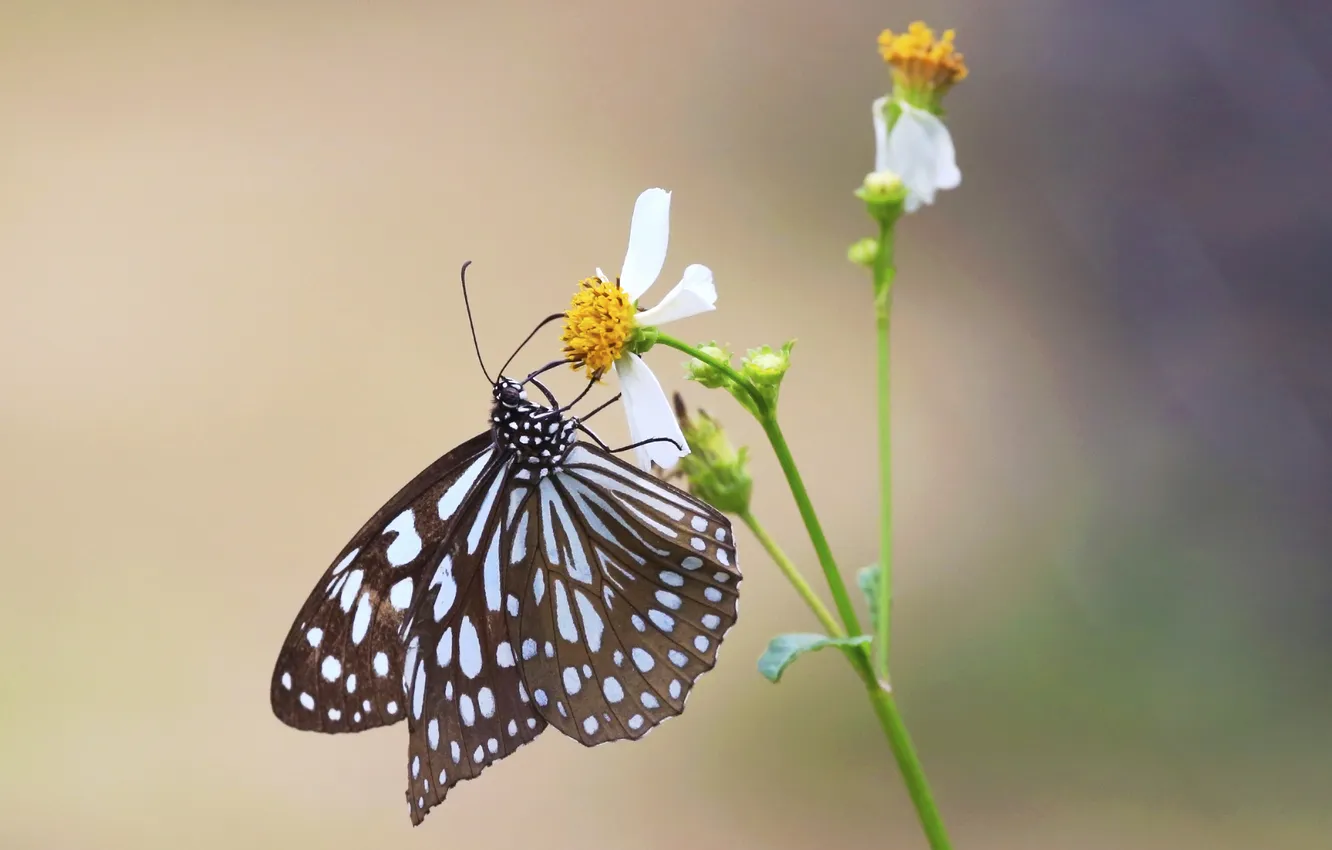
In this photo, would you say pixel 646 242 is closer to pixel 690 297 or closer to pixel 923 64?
pixel 690 297

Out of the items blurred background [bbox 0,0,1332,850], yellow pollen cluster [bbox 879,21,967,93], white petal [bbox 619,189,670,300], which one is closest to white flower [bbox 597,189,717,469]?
white petal [bbox 619,189,670,300]

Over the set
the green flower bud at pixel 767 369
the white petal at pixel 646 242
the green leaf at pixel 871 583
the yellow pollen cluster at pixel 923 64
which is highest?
the yellow pollen cluster at pixel 923 64

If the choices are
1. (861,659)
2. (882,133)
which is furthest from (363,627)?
(882,133)

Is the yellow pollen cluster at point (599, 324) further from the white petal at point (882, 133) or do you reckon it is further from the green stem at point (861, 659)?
the white petal at point (882, 133)

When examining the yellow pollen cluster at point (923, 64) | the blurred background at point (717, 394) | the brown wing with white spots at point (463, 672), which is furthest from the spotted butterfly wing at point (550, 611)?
the blurred background at point (717, 394)

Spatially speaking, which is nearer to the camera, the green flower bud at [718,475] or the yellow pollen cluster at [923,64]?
the yellow pollen cluster at [923,64]

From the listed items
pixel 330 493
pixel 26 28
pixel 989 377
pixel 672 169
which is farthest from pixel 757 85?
pixel 26 28

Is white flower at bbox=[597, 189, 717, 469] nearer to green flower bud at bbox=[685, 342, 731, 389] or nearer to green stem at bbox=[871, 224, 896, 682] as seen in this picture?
green flower bud at bbox=[685, 342, 731, 389]

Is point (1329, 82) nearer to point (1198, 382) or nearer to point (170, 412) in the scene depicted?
point (1198, 382)
